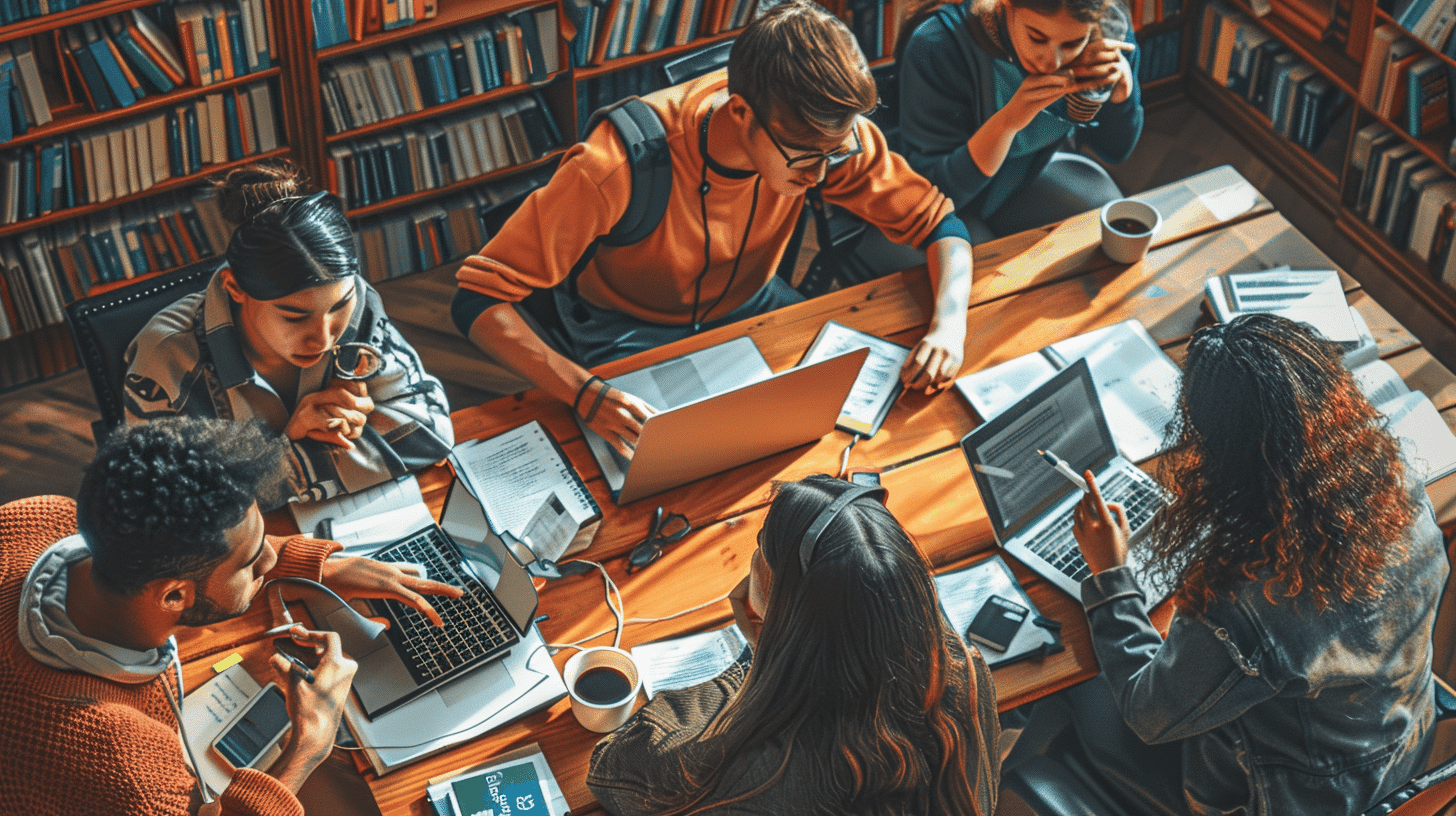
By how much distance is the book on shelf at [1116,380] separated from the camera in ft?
7.04

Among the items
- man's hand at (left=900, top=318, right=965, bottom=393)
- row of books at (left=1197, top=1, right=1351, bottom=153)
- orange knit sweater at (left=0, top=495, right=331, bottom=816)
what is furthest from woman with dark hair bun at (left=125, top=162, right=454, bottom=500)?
row of books at (left=1197, top=1, right=1351, bottom=153)

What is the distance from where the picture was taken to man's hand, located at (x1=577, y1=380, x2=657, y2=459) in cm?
204

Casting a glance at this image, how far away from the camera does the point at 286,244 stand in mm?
1814

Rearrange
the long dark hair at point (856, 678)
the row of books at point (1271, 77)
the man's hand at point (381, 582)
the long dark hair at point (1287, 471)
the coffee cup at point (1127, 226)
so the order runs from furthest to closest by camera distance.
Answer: the row of books at point (1271, 77) → the coffee cup at point (1127, 226) → the man's hand at point (381, 582) → the long dark hair at point (1287, 471) → the long dark hair at point (856, 678)

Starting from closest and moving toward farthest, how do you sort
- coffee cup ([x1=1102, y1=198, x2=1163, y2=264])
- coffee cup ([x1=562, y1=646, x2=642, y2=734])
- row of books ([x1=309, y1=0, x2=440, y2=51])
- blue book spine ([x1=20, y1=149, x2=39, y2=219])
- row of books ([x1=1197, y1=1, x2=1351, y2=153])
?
coffee cup ([x1=562, y1=646, x2=642, y2=734]), coffee cup ([x1=1102, y1=198, x2=1163, y2=264]), blue book spine ([x1=20, y1=149, x2=39, y2=219]), row of books ([x1=309, y1=0, x2=440, y2=51]), row of books ([x1=1197, y1=1, x2=1351, y2=153])

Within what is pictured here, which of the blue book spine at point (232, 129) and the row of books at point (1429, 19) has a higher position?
the blue book spine at point (232, 129)

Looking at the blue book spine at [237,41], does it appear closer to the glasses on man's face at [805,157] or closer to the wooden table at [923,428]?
the wooden table at [923,428]

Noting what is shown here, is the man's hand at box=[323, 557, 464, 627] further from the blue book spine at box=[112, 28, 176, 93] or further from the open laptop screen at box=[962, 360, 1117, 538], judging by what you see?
the blue book spine at box=[112, 28, 176, 93]

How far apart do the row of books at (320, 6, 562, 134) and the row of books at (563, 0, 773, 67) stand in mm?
82

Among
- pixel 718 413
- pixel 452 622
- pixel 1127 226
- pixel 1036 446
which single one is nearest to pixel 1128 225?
pixel 1127 226

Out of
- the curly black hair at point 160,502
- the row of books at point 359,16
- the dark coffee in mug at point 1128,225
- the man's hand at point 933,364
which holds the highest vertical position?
the curly black hair at point 160,502

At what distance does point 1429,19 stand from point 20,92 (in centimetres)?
352

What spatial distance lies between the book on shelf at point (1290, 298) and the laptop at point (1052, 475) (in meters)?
0.43

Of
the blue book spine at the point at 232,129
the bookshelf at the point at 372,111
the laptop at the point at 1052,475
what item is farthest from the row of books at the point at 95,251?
the laptop at the point at 1052,475
